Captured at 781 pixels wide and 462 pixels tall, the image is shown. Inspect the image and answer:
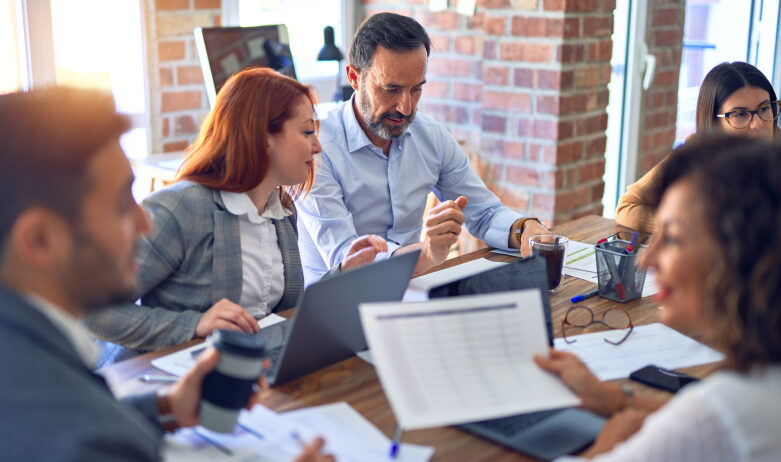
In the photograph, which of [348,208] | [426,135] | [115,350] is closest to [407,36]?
[426,135]

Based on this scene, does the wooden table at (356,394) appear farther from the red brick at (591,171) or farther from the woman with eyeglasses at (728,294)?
the red brick at (591,171)

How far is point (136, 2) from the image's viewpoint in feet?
8.91

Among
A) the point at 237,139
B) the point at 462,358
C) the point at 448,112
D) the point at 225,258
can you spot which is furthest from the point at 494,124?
the point at 462,358

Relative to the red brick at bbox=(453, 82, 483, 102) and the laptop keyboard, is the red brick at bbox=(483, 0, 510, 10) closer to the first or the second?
the red brick at bbox=(453, 82, 483, 102)

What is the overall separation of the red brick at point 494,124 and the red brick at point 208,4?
3.63 ft

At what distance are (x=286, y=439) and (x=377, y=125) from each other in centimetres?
128

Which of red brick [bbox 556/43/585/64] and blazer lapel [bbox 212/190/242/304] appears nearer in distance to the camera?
blazer lapel [bbox 212/190/242/304]

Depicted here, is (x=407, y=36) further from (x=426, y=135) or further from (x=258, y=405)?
(x=258, y=405)

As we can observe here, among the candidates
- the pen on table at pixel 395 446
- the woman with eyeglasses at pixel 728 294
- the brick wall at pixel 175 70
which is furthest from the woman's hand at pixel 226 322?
the brick wall at pixel 175 70

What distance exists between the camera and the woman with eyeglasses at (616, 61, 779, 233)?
7.68 ft

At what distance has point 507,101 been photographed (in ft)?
10.3

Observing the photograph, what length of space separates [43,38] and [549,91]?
1762 millimetres

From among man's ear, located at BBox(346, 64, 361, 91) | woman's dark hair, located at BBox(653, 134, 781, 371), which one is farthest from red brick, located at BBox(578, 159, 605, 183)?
woman's dark hair, located at BBox(653, 134, 781, 371)

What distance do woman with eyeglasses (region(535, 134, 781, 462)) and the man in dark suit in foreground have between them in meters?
0.58
